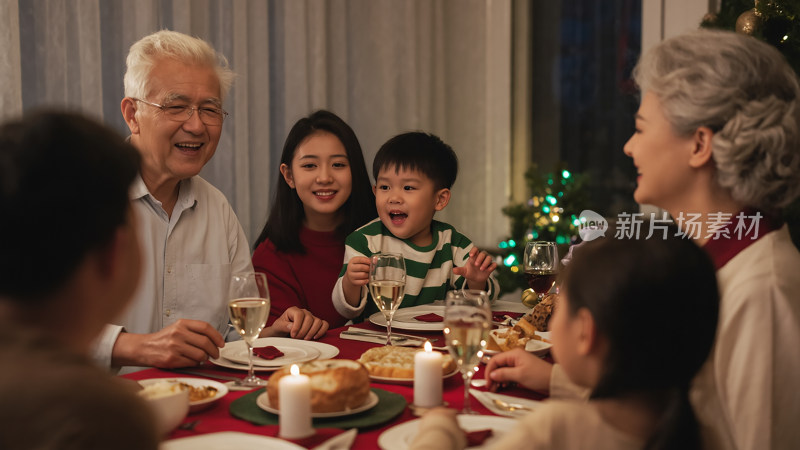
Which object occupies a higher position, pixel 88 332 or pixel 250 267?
pixel 88 332

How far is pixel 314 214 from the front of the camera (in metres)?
2.92

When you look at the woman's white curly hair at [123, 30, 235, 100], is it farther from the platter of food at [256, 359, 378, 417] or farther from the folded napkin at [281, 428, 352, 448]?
the folded napkin at [281, 428, 352, 448]

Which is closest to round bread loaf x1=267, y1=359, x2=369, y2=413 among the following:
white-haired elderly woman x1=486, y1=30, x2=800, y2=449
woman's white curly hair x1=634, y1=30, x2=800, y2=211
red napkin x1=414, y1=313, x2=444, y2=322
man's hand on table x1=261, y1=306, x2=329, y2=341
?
white-haired elderly woman x1=486, y1=30, x2=800, y2=449

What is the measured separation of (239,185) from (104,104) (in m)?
0.79

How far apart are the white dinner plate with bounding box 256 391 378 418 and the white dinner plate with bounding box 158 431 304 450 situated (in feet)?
0.50

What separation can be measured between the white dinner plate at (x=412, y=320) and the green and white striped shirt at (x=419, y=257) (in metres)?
0.35

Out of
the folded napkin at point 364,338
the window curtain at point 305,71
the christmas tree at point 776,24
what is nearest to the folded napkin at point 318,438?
the folded napkin at point 364,338

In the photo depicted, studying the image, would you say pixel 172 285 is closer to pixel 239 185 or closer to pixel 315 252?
pixel 315 252

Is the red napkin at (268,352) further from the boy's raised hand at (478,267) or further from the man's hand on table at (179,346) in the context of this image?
the boy's raised hand at (478,267)

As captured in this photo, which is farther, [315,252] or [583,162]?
[583,162]

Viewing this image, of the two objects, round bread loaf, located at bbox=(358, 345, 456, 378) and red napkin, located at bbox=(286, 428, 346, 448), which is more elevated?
round bread loaf, located at bbox=(358, 345, 456, 378)

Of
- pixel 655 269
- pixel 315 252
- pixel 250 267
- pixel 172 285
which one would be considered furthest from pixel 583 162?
pixel 655 269

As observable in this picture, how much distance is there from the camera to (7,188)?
0.69m

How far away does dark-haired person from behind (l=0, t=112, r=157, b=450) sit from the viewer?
63 centimetres
